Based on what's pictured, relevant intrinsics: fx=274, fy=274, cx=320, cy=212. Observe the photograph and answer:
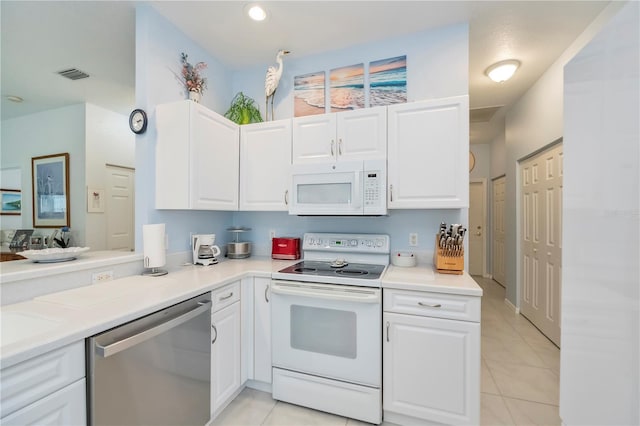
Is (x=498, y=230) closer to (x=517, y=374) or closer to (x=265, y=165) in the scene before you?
(x=517, y=374)

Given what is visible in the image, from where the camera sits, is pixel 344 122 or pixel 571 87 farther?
pixel 344 122

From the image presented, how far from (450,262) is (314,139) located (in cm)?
141

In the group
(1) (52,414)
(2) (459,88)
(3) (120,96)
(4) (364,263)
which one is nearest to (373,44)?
(2) (459,88)

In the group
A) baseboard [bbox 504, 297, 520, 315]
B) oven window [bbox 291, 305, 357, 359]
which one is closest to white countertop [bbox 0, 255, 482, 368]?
oven window [bbox 291, 305, 357, 359]

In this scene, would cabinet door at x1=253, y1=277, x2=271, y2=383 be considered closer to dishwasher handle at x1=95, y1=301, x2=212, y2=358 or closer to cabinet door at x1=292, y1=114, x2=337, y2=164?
dishwasher handle at x1=95, y1=301, x2=212, y2=358

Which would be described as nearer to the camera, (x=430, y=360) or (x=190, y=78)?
(x=430, y=360)

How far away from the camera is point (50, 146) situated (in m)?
4.00

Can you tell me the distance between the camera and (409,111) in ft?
6.68

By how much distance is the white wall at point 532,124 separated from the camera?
2.47 metres

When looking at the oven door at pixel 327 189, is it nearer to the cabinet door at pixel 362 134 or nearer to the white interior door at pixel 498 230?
the cabinet door at pixel 362 134

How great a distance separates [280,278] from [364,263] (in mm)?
753

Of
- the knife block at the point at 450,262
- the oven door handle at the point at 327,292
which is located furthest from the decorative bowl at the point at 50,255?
the knife block at the point at 450,262

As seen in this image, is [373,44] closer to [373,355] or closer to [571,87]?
[571,87]

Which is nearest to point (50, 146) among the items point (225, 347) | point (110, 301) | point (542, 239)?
point (110, 301)
